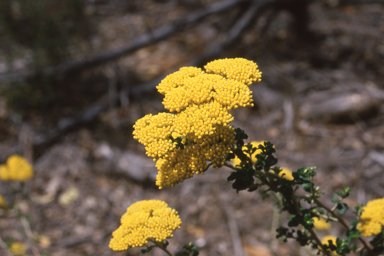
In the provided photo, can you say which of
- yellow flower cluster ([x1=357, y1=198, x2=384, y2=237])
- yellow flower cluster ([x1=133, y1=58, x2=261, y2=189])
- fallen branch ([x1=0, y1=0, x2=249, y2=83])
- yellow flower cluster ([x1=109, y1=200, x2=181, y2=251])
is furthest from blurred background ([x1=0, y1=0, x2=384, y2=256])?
yellow flower cluster ([x1=133, y1=58, x2=261, y2=189])

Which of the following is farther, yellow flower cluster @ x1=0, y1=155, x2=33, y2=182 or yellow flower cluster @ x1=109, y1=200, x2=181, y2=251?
yellow flower cluster @ x1=0, y1=155, x2=33, y2=182

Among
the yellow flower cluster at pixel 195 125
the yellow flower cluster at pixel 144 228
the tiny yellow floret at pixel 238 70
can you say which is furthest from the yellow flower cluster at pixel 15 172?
the tiny yellow floret at pixel 238 70

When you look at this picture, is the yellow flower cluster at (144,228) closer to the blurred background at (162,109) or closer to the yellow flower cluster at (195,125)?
the yellow flower cluster at (195,125)

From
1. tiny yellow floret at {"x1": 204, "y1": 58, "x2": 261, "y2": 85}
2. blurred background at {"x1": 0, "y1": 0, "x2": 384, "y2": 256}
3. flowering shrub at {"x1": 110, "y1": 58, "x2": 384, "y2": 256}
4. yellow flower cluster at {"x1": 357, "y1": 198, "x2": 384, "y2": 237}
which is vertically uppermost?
blurred background at {"x1": 0, "y1": 0, "x2": 384, "y2": 256}

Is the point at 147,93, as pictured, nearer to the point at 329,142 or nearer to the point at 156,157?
the point at 329,142

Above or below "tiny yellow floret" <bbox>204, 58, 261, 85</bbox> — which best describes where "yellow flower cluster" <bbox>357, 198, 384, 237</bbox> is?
below

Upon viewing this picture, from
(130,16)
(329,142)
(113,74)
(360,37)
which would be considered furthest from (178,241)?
(130,16)

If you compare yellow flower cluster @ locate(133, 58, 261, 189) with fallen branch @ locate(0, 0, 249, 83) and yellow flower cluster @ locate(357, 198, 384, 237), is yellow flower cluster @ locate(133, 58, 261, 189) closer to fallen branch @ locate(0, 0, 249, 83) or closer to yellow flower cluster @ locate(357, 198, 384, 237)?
yellow flower cluster @ locate(357, 198, 384, 237)
